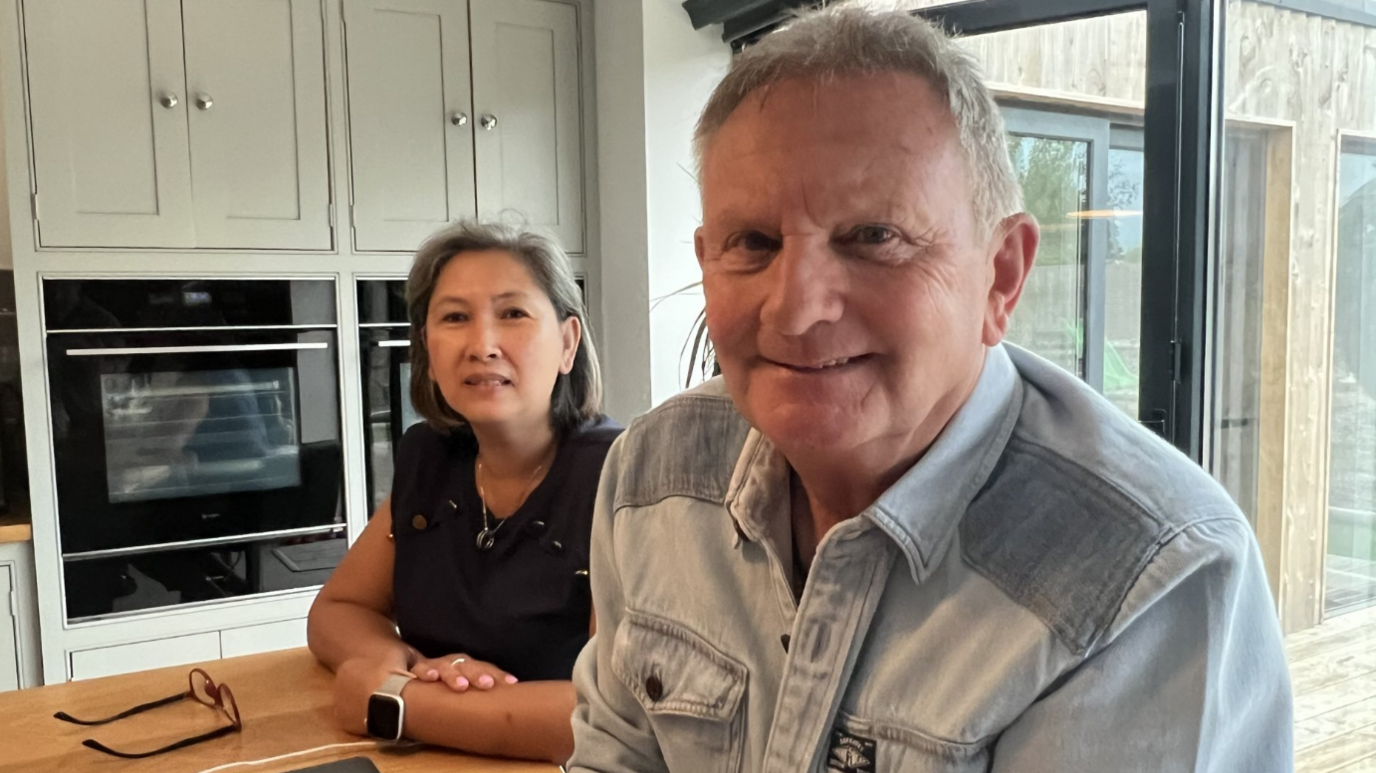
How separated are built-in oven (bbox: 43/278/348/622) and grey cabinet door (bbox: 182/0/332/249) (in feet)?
0.58

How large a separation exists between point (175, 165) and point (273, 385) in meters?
0.65

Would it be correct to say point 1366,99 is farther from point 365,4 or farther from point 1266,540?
point 365,4

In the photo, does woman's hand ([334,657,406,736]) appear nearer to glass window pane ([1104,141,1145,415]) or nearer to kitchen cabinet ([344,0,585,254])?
glass window pane ([1104,141,1145,415])

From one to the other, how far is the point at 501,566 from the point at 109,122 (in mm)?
1973

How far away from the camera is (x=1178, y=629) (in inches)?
24.5

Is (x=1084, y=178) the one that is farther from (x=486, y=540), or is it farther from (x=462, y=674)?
(x=462, y=674)

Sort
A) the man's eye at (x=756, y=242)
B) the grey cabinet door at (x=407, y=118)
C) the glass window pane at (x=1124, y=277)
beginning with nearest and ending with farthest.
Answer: the man's eye at (x=756, y=242) → the glass window pane at (x=1124, y=277) → the grey cabinet door at (x=407, y=118)

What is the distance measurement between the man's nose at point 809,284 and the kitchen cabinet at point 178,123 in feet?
8.18

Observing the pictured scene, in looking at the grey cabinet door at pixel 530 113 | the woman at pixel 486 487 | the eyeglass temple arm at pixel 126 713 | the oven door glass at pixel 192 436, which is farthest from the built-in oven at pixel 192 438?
the eyeglass temple arm at pixel 126 713

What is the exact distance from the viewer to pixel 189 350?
2693 millimetres

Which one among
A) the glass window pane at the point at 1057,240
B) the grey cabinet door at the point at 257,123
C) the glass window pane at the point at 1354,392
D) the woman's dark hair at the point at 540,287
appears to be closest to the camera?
the woman's dark hair at the point at 540,287

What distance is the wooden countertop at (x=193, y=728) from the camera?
1.09m

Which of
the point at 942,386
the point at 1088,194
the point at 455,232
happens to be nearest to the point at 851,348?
the point at 942,386

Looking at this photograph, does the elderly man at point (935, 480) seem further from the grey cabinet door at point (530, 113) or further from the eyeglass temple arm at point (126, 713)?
the grey cabinet door at point (530, 113)
